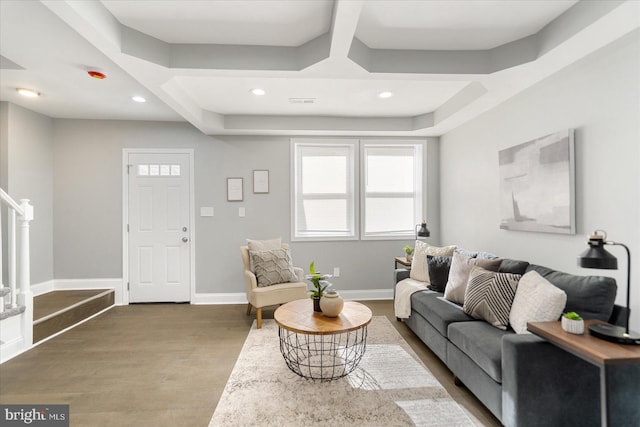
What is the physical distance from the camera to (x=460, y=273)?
8.75 ft

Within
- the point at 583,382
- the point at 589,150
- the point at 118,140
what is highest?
the point at 118,140

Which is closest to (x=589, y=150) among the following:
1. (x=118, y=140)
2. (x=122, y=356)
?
(x=122, y=356)

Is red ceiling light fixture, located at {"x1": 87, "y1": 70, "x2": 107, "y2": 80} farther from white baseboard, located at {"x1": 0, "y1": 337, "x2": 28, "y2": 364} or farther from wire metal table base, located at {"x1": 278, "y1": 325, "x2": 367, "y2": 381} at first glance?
wire metal table base, located at {"x1": 278, "y1": 325, "x2": 367, "y2": 381}

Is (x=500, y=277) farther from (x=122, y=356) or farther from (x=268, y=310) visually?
(x=122, y=356)

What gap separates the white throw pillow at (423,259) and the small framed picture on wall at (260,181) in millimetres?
2207

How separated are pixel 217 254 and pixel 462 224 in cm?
332

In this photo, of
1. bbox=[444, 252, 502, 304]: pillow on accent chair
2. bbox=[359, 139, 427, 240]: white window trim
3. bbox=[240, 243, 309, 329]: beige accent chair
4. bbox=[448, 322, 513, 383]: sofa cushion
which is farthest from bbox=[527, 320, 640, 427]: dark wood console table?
A: bbox=[359, 139, 427, 240]: white window trim

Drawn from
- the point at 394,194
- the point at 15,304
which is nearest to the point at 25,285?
the point at 15,304

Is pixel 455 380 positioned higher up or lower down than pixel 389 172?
lower down

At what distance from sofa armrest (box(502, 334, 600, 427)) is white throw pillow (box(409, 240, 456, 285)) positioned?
5.35 ft

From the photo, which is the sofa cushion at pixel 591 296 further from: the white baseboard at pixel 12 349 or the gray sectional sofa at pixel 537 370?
the white baseboard at pixel 12 349

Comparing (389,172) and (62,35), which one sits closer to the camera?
(62,35)

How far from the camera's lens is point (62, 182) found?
4.09 meters

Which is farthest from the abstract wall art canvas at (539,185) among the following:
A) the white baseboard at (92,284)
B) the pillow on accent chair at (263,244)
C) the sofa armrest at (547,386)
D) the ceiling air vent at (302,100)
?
the white baseboard at (92,284)
